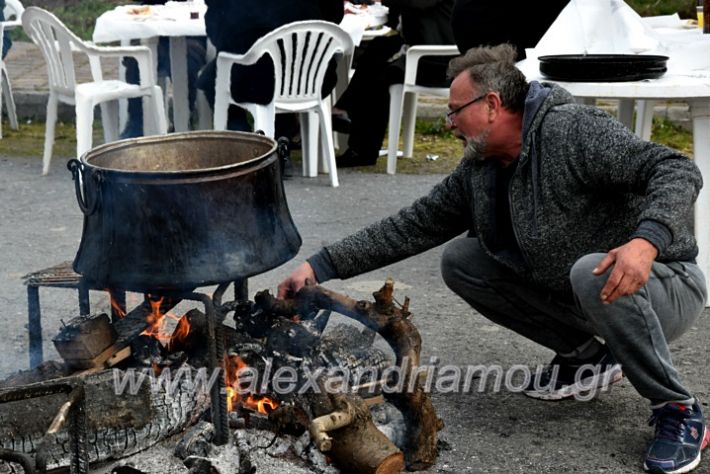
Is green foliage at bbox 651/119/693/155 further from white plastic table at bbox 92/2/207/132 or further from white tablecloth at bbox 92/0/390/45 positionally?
white plastic table at bbox 92/2/207/132

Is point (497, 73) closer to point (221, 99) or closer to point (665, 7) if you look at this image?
point (221, 99)

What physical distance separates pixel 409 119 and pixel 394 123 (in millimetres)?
561

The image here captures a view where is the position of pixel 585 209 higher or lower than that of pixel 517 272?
higher

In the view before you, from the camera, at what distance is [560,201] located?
364 cm

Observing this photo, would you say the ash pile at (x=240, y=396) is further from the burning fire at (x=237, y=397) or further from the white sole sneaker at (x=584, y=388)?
the white sole sneaker at (x=584, y=388)

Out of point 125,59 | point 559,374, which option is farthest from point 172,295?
point 125,59

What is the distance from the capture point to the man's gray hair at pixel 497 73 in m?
3.64

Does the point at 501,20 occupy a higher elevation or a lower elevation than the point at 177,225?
higher

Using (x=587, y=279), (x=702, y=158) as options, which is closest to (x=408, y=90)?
(x=702, y=158)

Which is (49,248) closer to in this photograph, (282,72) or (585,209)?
(282,72)

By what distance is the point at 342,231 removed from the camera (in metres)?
6.49

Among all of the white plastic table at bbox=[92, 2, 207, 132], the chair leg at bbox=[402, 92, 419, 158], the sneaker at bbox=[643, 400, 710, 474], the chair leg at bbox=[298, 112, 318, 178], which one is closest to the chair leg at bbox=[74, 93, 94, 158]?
the white plastic table at bbox=[92, 2, 207, 132]

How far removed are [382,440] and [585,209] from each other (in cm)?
116

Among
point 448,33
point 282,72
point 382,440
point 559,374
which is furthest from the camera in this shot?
point 448,33
